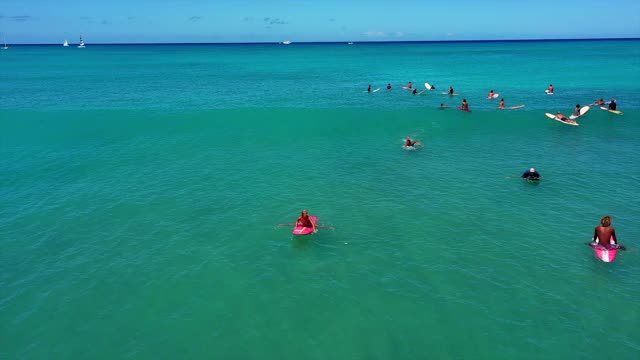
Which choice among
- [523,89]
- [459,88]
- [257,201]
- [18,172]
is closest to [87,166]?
[18,172]

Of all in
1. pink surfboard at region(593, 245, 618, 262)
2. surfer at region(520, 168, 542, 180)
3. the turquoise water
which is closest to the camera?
the turquoise water

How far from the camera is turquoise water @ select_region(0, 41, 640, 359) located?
57.0 feet

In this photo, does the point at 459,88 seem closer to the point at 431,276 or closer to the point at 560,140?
the point at 560,140

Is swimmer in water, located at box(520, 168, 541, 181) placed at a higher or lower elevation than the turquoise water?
higher

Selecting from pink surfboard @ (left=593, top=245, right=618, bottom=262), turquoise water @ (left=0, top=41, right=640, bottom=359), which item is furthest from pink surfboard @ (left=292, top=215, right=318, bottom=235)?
pink surfboard @ (left=593, top=245, right=618, bottom=262)

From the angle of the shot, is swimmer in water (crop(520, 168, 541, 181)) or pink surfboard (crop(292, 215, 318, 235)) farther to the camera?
swimmer in water (crop(520, 168, 541, 181))

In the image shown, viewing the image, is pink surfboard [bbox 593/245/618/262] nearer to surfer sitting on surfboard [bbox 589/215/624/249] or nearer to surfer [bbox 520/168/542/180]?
surfer sitting on surfboard [bbox 589/215/624/249]

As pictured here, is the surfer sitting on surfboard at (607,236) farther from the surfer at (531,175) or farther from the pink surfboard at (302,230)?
the pink surfboard at (302,230)

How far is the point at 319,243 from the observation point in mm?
24359

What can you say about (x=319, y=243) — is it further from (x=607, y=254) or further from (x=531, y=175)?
(x=531, y=175)

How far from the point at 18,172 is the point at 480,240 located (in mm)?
37679

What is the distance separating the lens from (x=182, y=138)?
48969mm

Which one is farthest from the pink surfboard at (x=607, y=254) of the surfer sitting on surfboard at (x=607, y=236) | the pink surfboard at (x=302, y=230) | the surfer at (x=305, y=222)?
the pink surfboard at (x=302, y=230)

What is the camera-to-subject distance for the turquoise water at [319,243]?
57.0ft
